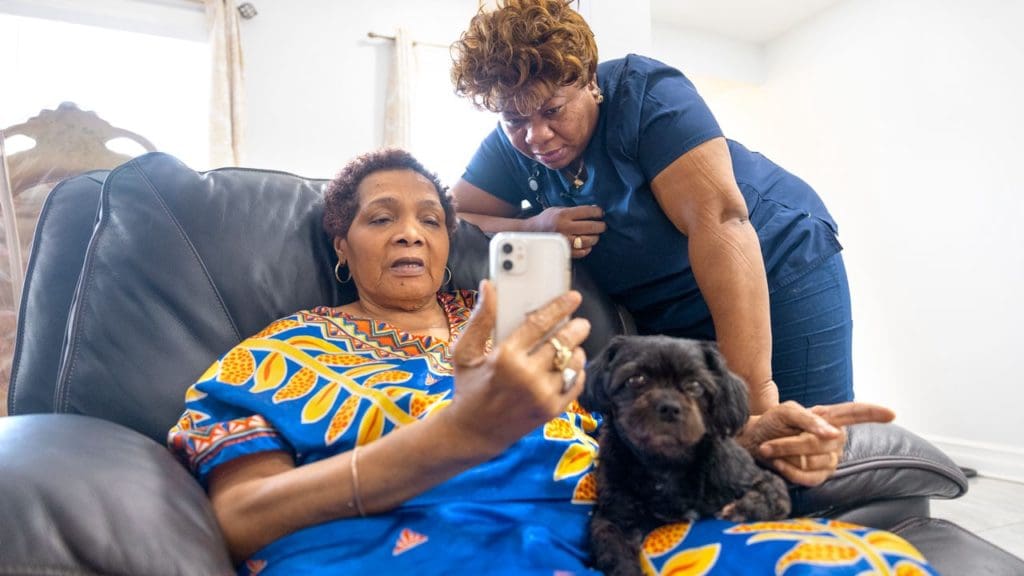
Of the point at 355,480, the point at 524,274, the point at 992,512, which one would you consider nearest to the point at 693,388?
the point at 524,274

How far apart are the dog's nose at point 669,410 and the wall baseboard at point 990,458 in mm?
3579

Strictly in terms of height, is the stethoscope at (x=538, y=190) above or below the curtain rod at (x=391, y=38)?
below

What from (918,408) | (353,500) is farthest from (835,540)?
(918,408)

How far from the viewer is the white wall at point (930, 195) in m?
3.51

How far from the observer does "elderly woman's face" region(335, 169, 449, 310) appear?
130 cm

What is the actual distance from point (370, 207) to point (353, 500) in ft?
2.19

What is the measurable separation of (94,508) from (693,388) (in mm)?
778

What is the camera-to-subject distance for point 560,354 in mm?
754

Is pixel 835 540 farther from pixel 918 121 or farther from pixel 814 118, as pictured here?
pixel 814 118

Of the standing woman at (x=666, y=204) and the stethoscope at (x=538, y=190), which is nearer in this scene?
the standing woman at (x=666, y=204)

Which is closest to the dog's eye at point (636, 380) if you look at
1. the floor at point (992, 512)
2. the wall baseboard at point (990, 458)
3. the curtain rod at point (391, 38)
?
the floor at point (992, 512)

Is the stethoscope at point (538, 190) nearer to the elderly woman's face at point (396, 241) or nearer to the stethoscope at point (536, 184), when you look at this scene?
the stethoscope at point (536, 184)

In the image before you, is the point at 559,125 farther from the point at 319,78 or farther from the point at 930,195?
the point at 319,78

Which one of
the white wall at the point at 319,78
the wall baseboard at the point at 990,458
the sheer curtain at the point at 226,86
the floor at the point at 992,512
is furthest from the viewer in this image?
the white wall at the point at 319,78
